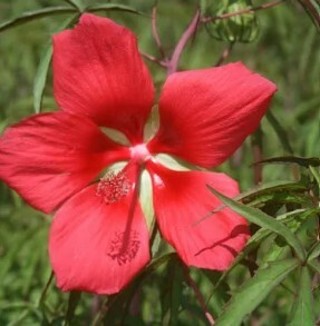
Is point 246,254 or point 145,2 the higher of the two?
point 246,254

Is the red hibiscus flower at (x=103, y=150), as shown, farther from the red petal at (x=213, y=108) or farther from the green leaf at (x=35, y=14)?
the green leaf at (x=35, y=14)

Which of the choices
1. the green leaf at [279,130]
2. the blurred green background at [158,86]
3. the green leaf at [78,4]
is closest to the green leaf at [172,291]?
the blurred green background at [158,86]

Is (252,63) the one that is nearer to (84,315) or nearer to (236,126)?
(84,315)

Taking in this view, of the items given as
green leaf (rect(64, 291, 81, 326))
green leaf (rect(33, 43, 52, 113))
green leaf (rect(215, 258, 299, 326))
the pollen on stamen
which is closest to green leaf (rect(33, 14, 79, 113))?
green leaf (rect(33, 43, 52, 113))

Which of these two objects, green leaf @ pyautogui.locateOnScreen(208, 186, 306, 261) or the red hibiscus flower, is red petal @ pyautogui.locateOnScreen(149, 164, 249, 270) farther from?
green leaf @ pyautogui.locateOnScreen(208, 186, 306, 261)

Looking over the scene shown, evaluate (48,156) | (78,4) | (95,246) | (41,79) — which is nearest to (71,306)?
(95,246)

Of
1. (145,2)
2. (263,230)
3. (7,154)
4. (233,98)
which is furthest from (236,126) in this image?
(145,2)
